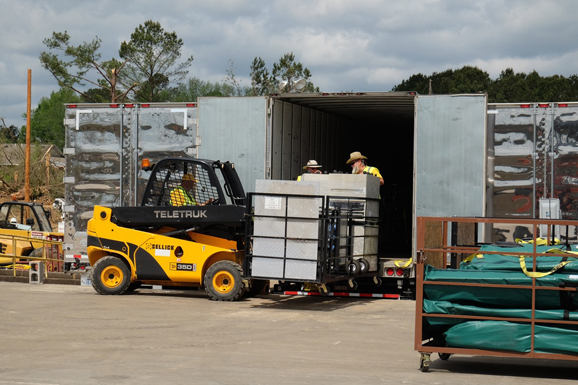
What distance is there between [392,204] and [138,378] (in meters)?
11.0

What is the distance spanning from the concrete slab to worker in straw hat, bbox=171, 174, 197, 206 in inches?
61.6

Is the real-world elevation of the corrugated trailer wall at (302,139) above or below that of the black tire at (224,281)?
above

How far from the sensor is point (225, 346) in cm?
927

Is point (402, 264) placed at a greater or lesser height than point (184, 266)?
greater

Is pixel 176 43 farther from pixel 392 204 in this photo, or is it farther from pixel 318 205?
pixel 318 205

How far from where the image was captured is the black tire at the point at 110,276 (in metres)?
14.2

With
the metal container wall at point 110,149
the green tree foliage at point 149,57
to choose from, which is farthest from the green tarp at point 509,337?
the green tree foliage at point 149,57

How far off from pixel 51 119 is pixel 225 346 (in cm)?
7735

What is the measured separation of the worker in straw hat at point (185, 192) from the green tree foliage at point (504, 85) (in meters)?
47.0

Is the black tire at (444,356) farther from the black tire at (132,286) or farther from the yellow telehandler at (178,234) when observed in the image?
the black tire at (132,286)

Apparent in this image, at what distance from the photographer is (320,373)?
304 inches

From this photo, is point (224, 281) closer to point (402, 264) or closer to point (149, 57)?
point (402, 264)

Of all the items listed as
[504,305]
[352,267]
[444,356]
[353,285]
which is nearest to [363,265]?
[352,267]

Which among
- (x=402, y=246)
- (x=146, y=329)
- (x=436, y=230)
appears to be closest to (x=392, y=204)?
(x=402, y=246)
